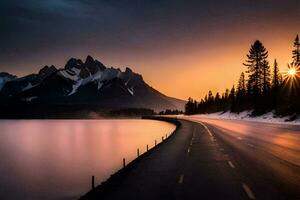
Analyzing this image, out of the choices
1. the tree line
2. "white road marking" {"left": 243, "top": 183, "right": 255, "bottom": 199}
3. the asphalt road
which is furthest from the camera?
the tree line

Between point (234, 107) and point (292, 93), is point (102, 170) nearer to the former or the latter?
point (292, 93)

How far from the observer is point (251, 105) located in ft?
380

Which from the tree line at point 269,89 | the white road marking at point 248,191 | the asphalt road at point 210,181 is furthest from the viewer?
the tree line at point 269,89

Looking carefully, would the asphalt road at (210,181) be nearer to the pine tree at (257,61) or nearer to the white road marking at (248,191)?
the white road marking at (248,191)

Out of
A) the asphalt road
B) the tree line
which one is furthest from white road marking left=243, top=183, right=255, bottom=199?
the tree line

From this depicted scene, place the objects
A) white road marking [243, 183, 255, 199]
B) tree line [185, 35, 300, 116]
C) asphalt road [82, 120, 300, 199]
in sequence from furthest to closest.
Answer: tree line [185, 35, 300, 116] < asphalt road [82, 120, 300, 199] < white road marking [243, 183, 255, 199]

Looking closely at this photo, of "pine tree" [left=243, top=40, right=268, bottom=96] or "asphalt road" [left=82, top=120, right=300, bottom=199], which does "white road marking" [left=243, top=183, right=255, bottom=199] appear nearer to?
"asphalt road" [left=82, top=120, right=300, bottom=199]

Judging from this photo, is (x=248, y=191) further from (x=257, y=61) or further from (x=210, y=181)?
(x=257, y=61)

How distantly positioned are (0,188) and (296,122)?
54.8 meters

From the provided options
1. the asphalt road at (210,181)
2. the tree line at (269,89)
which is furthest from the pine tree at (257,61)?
the asphalt road at (210,181)

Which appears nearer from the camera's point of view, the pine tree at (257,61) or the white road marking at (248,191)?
the white road marking at (248,191)

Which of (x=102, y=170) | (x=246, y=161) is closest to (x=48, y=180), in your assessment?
(x=102, y=170)

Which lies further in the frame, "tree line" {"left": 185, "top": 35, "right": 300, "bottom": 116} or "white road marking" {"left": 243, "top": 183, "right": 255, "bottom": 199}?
"tree line" {"left": 185, "top": 35, "right": 300, "bottom": 116}

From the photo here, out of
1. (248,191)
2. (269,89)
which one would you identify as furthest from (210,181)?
(269,89)
